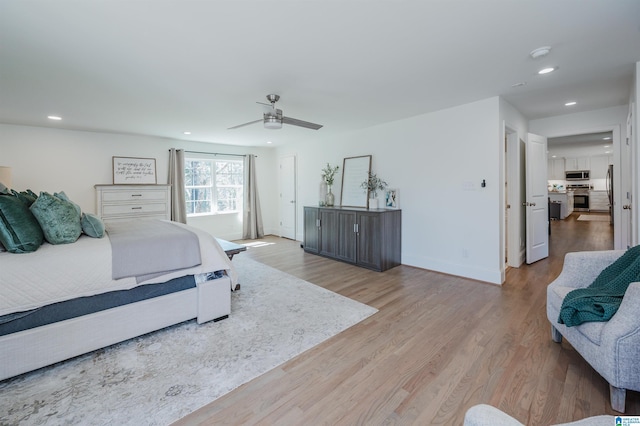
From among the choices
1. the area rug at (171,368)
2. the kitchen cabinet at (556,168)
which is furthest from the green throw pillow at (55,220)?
the kitchen cabinet at (556,168)

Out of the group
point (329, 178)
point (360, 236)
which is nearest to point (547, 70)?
point (360, 236)

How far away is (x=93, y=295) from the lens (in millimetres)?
2051

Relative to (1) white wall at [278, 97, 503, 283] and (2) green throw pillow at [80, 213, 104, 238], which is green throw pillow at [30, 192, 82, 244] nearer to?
(2) green throw pillow at [80, 213, 104, 238]

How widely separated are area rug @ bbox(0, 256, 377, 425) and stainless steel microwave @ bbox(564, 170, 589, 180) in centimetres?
1280

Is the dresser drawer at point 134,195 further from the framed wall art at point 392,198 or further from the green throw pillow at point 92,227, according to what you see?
the framed wall art at point 392,198

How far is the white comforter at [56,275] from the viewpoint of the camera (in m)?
1.77

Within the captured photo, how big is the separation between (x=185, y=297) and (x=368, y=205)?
10.7 ft

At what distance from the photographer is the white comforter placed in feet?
5.81

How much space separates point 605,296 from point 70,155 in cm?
701

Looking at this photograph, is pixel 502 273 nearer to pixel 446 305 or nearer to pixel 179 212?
pixel 446 305

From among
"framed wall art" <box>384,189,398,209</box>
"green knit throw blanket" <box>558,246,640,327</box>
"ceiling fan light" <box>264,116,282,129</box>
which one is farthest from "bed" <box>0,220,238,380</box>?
"framed wall art" <box>384,189,398,209</box>

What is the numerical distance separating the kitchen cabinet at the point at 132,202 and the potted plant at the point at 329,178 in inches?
125

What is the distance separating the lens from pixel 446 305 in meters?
2.97

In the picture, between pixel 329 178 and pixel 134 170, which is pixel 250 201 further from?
pixel 134 170
